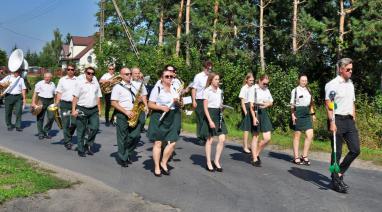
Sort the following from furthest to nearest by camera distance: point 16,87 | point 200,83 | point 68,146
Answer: point 16,87
point 200,83
point 68,146

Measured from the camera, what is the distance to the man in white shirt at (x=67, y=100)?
10.6m

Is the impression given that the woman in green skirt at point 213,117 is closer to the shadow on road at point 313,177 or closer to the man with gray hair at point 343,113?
the shadow on road at point 313,177

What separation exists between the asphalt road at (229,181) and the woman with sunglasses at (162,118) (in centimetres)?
52

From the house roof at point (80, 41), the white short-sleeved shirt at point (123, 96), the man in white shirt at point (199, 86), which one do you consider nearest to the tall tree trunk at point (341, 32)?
the man in white shirt at point (199, 86)

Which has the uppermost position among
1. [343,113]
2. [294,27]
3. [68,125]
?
[294,27]

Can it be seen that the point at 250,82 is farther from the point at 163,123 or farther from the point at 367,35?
the point at 367,35

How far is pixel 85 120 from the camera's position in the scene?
9750mm

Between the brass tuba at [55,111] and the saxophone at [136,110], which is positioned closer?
the saxophone at [136,110]

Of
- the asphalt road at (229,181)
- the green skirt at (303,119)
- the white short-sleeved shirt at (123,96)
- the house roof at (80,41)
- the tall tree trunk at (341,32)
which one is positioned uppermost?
the house roof at (80,41)

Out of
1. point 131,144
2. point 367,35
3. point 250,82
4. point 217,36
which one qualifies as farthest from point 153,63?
point 131,144

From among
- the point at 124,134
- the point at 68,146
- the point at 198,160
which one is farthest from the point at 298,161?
the point at 68,146

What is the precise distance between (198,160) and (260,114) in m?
1.54

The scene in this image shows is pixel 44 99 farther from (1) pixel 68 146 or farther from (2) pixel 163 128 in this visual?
(2) pixel 163 128

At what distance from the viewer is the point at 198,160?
31.2 feet
